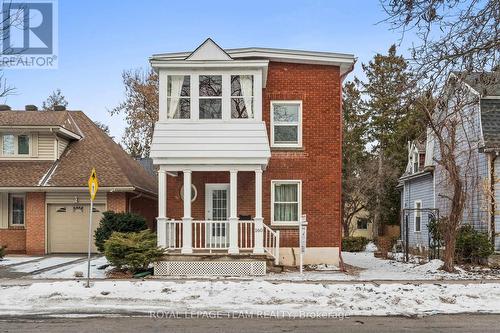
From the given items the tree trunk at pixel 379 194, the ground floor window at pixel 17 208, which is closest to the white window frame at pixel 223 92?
the ground floor window at pixel 17 208

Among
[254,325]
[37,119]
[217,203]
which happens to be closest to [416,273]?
[217,203]

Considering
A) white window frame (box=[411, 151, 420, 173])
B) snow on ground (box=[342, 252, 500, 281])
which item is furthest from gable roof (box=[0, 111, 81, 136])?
white window frame (box=[411, 151, 420, 173])

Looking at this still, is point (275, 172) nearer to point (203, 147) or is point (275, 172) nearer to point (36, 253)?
point (203, 147)

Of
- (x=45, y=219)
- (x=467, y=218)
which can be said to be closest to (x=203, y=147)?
(x=45, y=219)

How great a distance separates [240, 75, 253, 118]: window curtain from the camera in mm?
17500

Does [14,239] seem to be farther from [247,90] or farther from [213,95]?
[247,90]

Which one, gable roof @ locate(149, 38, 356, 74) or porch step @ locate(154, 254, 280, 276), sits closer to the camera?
porch step @ locate(154, 254, 280, 276)

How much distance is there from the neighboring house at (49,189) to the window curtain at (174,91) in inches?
243

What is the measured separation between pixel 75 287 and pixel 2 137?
43.3ft

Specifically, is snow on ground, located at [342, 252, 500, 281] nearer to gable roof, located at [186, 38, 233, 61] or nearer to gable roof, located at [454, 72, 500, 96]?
gable roof, located at [186, 38, 233, 61]

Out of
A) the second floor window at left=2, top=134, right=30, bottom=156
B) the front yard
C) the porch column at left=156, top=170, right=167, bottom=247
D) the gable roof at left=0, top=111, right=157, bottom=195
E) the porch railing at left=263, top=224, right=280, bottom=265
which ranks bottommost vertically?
the front yard

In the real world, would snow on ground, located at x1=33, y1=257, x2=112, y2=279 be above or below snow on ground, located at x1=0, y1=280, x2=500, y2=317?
below

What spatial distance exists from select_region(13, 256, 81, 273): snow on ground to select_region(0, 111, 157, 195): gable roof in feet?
10.1

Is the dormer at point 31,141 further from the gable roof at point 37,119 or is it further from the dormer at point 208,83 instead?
the dormer at point 208,83
